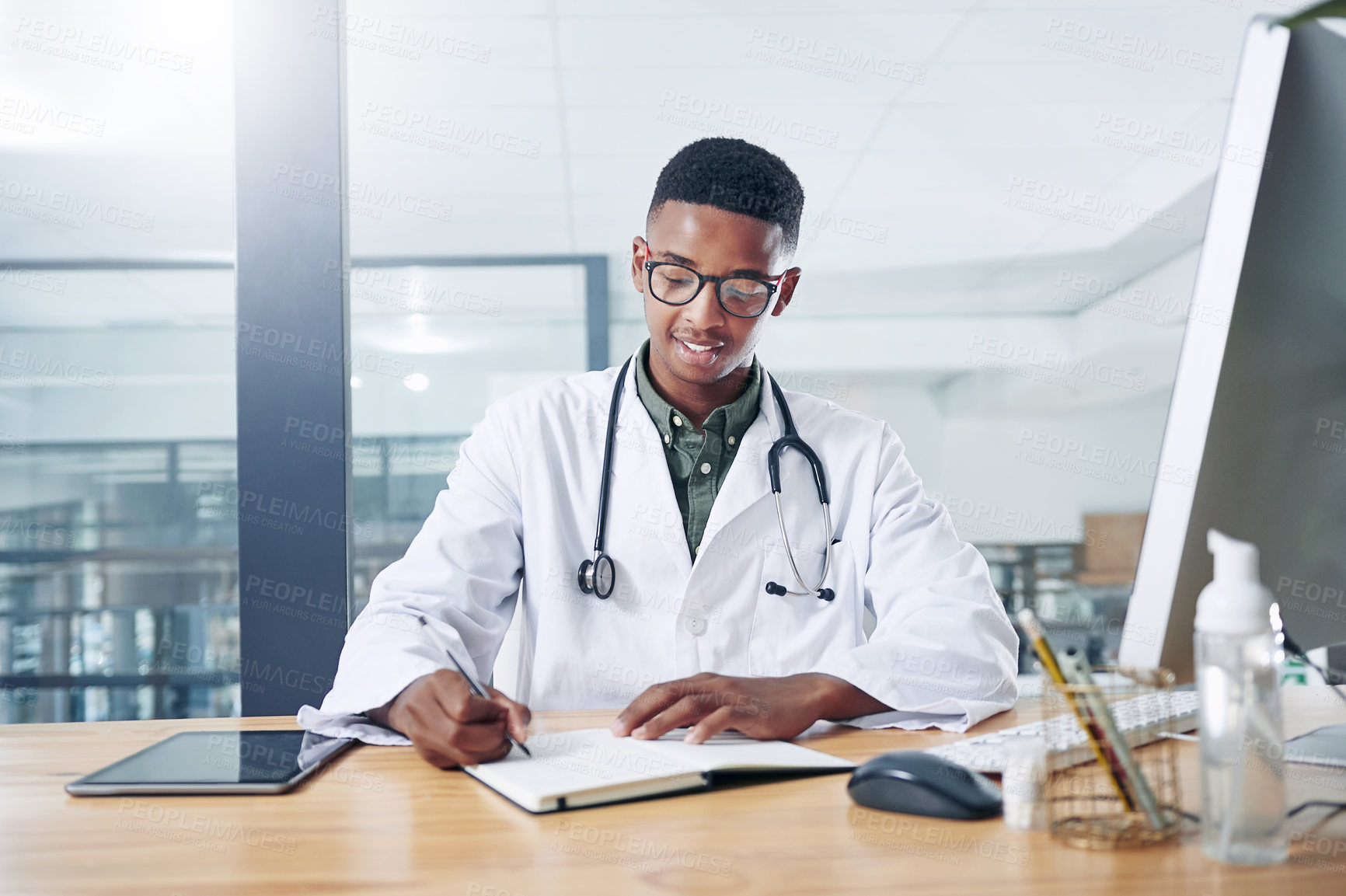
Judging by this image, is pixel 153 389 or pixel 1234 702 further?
pixel 153 389

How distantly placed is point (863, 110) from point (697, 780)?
1891 millimetres

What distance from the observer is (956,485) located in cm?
243

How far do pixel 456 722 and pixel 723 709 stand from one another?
10.0 inches

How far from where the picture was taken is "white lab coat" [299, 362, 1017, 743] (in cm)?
131

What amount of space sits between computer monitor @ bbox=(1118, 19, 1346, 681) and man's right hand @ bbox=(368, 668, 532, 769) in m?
0.53

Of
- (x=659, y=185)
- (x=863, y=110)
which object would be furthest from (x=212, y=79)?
(x=863, y=110)

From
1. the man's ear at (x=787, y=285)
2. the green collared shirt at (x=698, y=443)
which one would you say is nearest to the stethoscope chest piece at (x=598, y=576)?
the green collared shirt at (x=698, y=443)

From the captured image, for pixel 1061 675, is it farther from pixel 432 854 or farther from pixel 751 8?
pixel 751 8

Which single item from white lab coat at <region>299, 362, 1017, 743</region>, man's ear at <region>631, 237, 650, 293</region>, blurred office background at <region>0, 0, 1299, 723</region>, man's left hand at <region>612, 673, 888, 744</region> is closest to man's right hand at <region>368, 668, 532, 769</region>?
man's left hand at <region>612, 673, 888, 744</region>

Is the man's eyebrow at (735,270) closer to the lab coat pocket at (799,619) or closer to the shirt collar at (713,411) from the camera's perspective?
the shirt collar at (713,411)

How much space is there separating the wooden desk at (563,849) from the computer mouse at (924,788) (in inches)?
0.4

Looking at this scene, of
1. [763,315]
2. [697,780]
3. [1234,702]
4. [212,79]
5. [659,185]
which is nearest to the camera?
[1234,702]

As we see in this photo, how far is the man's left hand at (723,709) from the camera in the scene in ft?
3.06

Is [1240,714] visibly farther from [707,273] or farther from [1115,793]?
[707,273]
